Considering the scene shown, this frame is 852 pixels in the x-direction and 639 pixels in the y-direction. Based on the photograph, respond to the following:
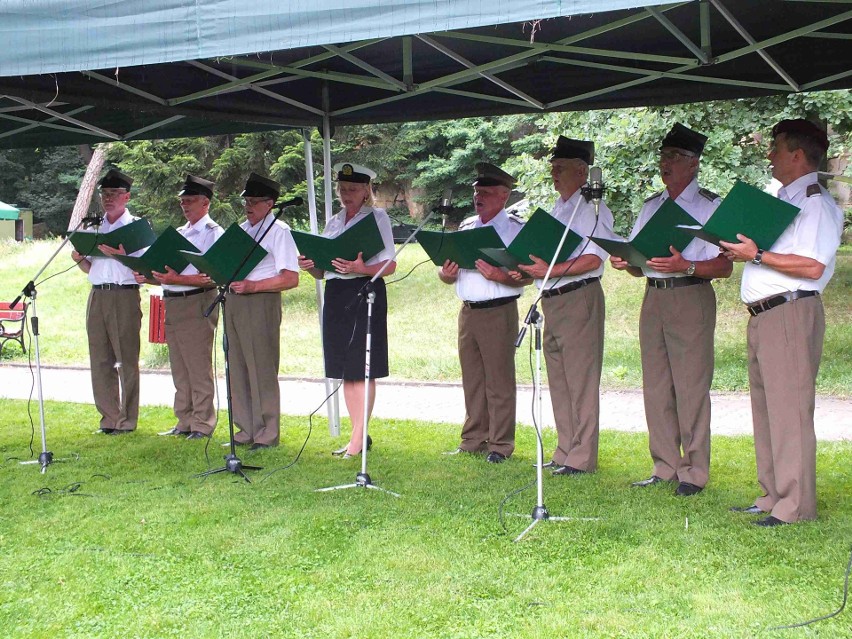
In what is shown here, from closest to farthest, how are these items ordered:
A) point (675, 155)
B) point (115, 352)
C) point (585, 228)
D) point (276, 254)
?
point (675, 155)
point (585, 228)
point (276, 254)
point (115, 352)

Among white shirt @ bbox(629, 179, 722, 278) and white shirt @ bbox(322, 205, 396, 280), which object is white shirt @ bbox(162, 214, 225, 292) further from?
white shirt @ bbox(629, 179, 722, 278)

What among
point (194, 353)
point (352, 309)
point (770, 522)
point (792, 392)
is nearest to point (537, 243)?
point (352, 309)

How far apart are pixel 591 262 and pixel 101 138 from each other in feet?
14.9

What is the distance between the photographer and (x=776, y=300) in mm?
4441

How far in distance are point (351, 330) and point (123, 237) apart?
76.3 inches

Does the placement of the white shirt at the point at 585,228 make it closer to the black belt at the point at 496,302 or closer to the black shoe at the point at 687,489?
the black belt at the point at 496,302

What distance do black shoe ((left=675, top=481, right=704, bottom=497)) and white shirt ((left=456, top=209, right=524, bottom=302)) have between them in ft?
5.60

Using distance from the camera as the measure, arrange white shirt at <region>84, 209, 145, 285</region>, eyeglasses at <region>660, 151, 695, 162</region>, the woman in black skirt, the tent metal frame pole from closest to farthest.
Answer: eyeglasses at <region>660, 151, 695, 162</region>
the woman in black skirt
the tent metal frame pole
white shirt at <region>84, 209, 145, 285</region>

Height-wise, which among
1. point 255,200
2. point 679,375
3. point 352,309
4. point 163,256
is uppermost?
point 255,200

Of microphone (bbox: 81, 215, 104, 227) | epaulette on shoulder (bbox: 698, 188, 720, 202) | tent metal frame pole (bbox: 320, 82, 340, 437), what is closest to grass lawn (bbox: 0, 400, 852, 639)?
tent metal frame pole (bbox: 320, 82, 340, 437)

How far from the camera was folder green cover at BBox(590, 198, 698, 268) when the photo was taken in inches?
181

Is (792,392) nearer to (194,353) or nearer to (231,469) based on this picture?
(231,469)

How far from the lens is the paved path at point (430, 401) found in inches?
309

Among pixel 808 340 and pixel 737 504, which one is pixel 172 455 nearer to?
pixel 737 504
